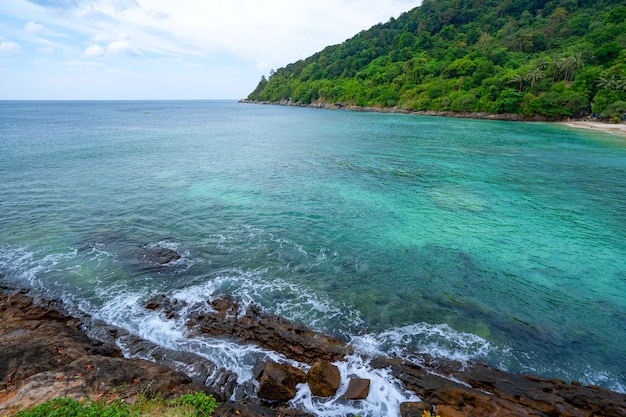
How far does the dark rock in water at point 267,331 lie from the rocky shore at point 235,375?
Answer: 44 millimetres

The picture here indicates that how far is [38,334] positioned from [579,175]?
162ft

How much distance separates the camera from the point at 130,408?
27.1 feet

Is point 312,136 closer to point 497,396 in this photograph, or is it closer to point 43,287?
point 43,287

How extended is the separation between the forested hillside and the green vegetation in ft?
331

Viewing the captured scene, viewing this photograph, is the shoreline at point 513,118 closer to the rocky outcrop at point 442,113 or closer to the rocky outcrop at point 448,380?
the rocky outcrop at point 442,113

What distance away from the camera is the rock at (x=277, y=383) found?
1024cm

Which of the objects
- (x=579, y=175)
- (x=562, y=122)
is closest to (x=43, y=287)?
(x=579, y=175)

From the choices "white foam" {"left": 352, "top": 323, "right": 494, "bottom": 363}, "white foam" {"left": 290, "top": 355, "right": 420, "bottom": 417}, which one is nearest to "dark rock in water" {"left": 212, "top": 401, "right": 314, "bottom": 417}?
"white foam" {"left": 290, "top": 355, "right": 420, "bottom": 417}

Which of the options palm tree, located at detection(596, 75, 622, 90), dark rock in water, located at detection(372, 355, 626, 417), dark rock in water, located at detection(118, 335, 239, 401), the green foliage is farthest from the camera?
palm tree, located at detection(596, 75, 622, 90)

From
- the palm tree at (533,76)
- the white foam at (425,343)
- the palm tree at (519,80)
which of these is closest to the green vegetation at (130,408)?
the white foam at (425,343)

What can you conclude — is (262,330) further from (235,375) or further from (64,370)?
(64,370)

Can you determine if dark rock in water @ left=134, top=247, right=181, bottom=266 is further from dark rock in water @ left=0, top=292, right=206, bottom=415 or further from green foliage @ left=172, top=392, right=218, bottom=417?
green foliage @ left=172, top=392, right=218, bottom=417

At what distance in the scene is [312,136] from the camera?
70125 mm

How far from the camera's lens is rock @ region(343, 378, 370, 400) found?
10359 millimetres
